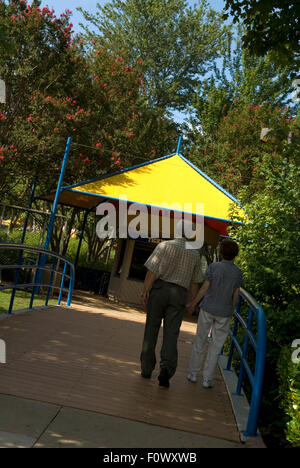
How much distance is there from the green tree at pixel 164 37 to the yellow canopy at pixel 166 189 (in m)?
14.8

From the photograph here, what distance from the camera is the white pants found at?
205 inches

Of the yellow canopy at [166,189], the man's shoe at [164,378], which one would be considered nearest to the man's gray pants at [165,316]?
the man's shoe at [164,378]

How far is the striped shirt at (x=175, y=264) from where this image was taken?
5.12 m

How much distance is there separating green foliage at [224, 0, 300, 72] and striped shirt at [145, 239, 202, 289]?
10.9ft

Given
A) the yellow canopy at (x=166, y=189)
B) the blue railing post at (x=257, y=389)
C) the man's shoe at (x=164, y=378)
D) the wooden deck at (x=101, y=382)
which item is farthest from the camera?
the yellow canopy at (x=166, y=189)

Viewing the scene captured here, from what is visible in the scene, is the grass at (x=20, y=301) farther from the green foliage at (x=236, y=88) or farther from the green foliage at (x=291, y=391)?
the green foliage at (x=236, y=88)

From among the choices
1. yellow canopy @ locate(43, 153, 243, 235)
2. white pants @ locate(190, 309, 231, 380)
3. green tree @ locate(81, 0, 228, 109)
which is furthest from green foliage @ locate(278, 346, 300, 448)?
green tree @ locate(81, 0, 228, 109)

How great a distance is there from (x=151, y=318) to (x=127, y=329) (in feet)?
11.9

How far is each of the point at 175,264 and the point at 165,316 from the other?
1.80ft

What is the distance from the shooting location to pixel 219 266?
208 inches

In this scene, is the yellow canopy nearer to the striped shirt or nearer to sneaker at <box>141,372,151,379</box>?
the striped shirt
